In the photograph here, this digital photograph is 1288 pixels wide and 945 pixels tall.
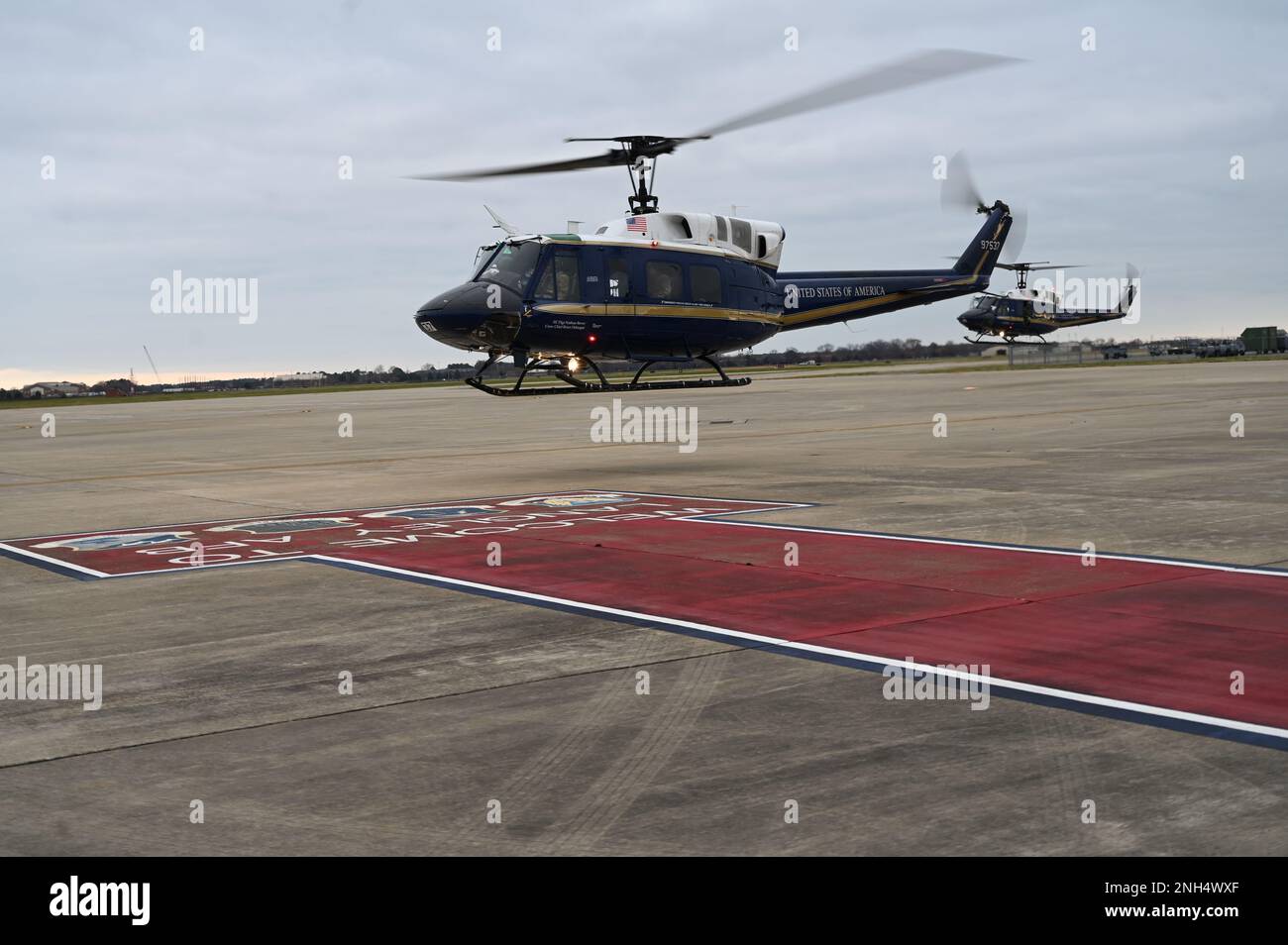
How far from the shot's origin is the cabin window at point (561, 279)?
2403cm

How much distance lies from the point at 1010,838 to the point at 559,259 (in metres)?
20.0

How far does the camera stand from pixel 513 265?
24.0 metres

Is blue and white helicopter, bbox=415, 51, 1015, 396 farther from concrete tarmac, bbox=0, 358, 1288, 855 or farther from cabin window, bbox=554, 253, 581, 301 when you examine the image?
concrete tarmac, bbox=0, 358, 1288, 855

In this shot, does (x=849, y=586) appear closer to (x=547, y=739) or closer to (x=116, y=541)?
(x=547, y=739)

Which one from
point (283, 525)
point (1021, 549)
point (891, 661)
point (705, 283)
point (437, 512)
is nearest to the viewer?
point (891, 661)

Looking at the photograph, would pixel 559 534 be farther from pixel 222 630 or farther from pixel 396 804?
pixel 396 804

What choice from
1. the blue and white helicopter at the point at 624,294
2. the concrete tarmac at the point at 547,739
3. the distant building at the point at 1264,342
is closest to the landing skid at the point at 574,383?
the blue and white helicopter at the point at 624,294

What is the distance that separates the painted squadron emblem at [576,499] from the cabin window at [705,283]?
22.5 feet

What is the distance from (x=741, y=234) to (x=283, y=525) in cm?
1350

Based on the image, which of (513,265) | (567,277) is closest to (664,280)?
(567,277)

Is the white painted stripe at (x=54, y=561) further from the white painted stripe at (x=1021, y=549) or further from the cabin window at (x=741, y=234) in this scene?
the cabin window at (x=741, y=234)

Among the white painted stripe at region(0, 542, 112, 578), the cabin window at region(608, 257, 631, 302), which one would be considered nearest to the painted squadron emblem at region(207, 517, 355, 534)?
the white painted stripe at region(0, 542, 112, 578)

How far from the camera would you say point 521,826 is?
18.5ft

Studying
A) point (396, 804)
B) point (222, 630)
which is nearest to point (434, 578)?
point (222, 630)
